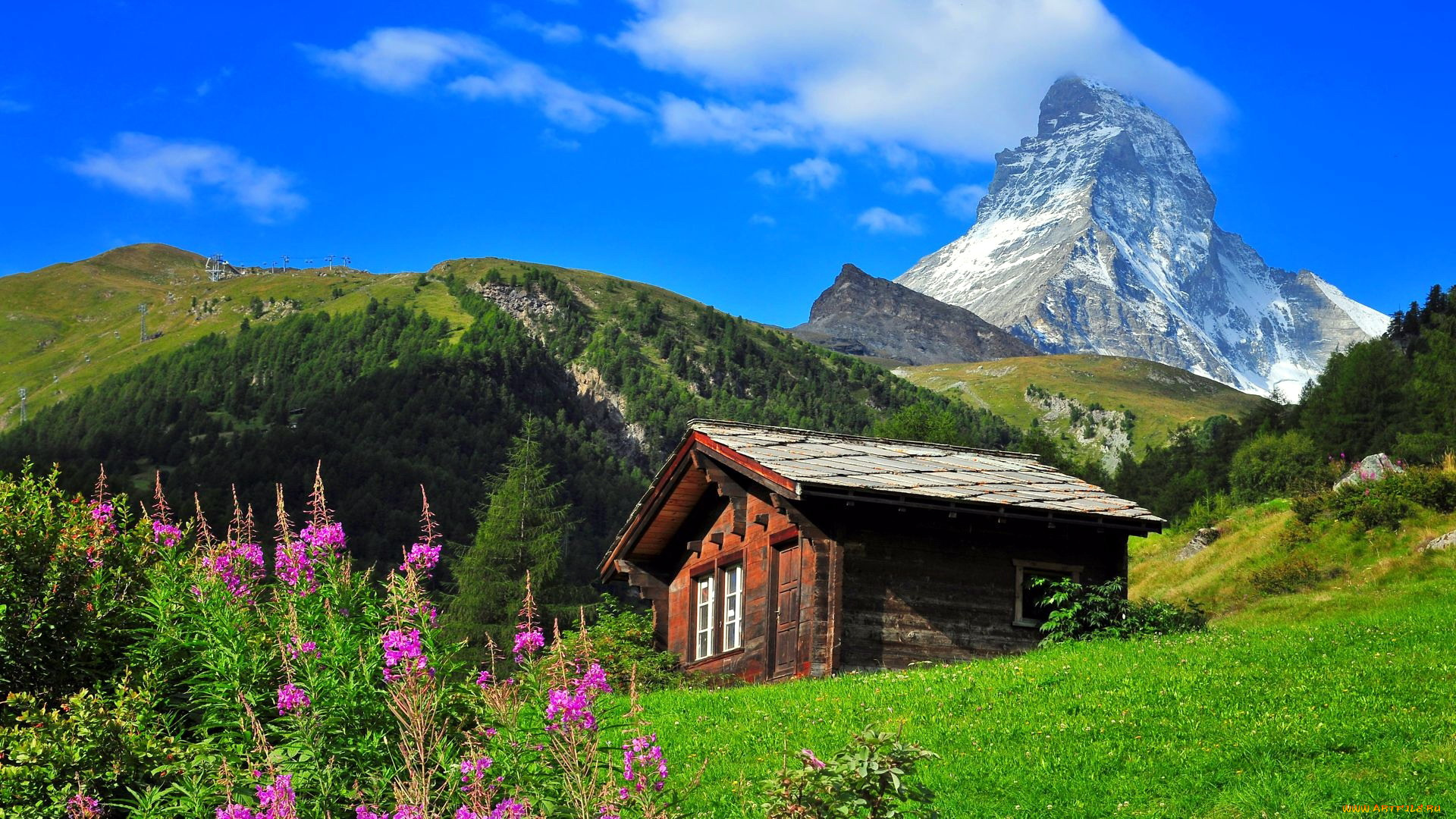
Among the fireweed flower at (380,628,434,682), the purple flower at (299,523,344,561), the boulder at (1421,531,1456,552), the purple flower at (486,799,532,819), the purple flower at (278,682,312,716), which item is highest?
the boulder at (1421,531,1456,552)

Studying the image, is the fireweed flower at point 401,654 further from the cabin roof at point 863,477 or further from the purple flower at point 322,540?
the cabin roof at point 863,477

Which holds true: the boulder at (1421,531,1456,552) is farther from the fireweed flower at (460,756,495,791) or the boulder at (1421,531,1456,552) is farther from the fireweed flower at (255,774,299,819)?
the fireweed flower at (255,774,299,819)

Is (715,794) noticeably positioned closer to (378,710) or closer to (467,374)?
(378,710)

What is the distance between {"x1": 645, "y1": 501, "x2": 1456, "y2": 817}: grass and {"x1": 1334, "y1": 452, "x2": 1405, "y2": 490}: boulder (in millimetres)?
13715

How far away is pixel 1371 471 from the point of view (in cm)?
4106

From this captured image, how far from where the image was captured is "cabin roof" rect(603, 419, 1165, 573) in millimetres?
22594

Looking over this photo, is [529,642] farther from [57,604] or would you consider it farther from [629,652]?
[629,652]

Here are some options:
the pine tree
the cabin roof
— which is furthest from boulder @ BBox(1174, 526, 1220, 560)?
the pine tree

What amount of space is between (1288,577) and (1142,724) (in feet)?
65.3

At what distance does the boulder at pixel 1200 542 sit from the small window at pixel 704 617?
73.3ft

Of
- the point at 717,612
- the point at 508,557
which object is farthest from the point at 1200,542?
the point at 508,557

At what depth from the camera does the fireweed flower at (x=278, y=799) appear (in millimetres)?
8406

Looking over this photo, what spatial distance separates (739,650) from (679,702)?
17.5 feet

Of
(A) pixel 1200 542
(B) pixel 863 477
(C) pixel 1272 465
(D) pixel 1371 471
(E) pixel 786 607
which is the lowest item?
(E) pixel 786 607
